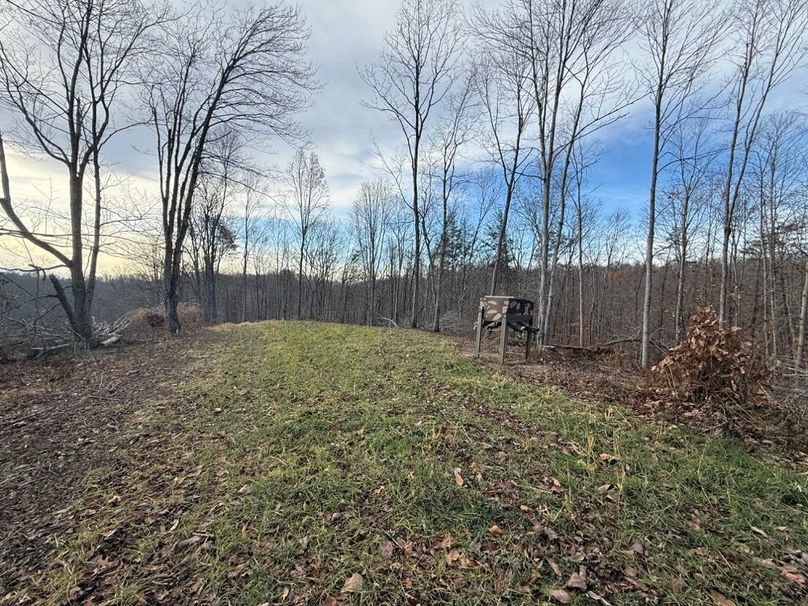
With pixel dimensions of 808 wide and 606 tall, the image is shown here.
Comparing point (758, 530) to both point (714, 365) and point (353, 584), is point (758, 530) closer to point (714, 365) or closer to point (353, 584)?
point (714, 365)

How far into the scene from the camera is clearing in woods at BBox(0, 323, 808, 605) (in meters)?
1.91

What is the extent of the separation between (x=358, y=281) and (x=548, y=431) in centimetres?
3269

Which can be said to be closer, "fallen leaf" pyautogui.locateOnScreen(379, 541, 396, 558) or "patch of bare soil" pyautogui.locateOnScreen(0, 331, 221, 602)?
"fallen leaf" pyautogui.locateOnScreen(379, 541, 396, 558)

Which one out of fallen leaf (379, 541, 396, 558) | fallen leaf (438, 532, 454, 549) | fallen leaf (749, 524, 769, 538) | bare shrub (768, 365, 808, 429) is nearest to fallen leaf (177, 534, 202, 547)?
fallen leaf (379, 541, 396, 558)

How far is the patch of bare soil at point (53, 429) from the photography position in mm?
2469

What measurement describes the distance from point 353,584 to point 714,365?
14.3 ft

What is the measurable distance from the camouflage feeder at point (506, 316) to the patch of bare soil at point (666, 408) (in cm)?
52

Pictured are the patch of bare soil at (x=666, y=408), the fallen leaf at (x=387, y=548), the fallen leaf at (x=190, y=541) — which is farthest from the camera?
the patch of bare soil at (x=666, y=408)

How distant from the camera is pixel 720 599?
1754 millimetres

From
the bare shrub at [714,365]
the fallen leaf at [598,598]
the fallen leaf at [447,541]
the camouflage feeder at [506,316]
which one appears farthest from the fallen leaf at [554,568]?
the camouflage feeder at [506,316]

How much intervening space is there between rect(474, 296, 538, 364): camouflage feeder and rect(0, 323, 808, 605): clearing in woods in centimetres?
176

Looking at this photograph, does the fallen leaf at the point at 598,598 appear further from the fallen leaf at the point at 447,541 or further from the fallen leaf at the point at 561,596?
the fallen leaf at the point at 447,541

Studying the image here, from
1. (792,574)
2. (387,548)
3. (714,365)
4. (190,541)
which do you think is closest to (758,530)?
(792,574)

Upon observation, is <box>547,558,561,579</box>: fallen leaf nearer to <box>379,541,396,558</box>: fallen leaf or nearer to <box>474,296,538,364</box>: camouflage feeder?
<box>379,541,396,558</box>: fallen leaf
